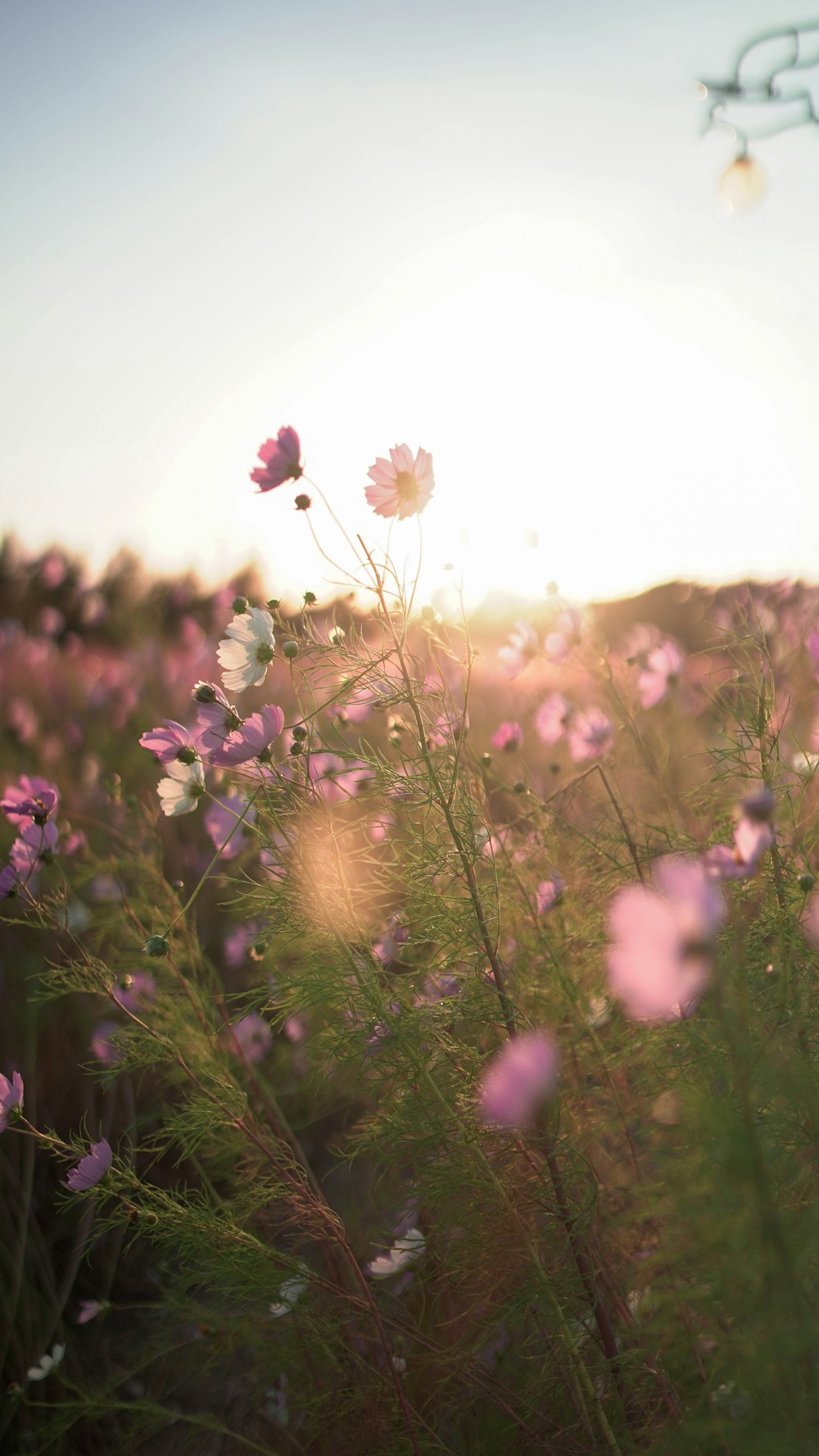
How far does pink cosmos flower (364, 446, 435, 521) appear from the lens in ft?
3.19

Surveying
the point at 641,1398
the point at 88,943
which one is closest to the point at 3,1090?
the point at 641,1398

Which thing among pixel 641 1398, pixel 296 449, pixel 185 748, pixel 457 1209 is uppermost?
pixel 296 449

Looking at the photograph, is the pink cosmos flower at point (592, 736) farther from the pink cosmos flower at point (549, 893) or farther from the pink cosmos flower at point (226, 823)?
the pink cosmos flower at point (226, 823)

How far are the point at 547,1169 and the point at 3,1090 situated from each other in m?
0.63

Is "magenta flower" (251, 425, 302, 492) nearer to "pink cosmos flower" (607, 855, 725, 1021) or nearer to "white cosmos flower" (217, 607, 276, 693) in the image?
"white cosmos flower" (217, 607, 276, 693)

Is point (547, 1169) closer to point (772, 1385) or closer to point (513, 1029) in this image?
point (513, 1029)

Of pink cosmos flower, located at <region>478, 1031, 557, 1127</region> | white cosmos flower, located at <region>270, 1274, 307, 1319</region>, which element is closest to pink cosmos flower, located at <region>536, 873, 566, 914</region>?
pink cosmos flower, located at <region>478, 1031, 557, 1127</region>

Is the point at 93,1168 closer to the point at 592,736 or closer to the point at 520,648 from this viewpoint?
the point at 592,736

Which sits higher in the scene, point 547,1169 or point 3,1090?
point 3,1090

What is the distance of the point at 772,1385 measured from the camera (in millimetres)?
664

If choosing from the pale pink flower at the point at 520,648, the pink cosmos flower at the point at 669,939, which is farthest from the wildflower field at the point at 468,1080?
the pale pink flower at the point at 520,648

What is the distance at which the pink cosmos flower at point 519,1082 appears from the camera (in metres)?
0.85

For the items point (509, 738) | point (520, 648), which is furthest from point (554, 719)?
point (509, 738)

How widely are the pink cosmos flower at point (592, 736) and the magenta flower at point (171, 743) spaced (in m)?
0.64
